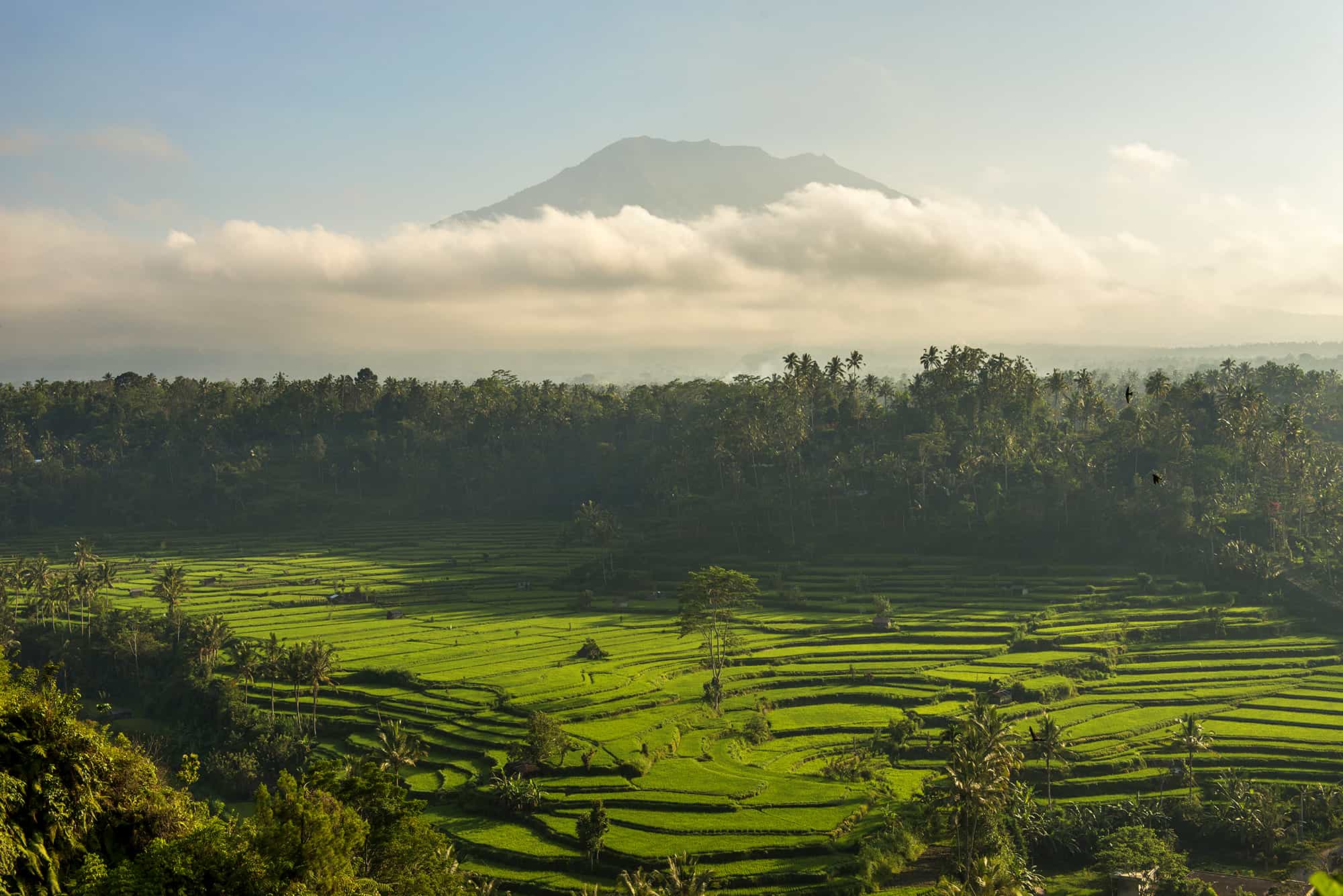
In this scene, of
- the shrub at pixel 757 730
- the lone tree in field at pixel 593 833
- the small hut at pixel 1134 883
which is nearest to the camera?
the small hut at pixel 1134 883

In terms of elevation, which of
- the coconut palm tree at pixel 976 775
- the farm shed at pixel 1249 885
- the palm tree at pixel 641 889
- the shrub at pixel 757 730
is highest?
the coconut palm tree at pixel 976 775

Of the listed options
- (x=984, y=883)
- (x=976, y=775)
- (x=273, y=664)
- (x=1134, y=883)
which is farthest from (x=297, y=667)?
(x=1134, y=883)

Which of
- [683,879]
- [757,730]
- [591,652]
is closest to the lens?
[683,879]

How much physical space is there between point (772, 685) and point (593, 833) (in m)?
27.1

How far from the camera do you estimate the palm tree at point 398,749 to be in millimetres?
53719

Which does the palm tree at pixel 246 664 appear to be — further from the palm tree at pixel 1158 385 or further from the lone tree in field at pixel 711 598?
the palm tree at pixel 1158 385

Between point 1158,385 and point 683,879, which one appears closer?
point 683,879

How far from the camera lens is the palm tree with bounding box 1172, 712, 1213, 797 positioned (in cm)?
5394

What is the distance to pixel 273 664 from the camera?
65.4 meters

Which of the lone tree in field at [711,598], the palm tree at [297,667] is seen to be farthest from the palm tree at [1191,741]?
the palm tree at [297,667]

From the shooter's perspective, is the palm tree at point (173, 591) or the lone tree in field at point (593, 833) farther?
the palm tree at point (173, 591)

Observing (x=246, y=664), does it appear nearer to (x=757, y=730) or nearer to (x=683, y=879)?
(x=757, y=730)

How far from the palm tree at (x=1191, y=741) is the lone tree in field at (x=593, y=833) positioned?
33.2 metres

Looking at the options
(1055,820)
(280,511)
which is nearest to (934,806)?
(1055,820)
